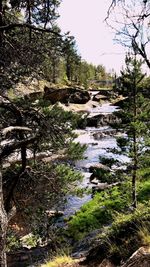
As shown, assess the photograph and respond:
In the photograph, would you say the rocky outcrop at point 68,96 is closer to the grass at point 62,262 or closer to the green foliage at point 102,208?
the green foliage at point 102,208

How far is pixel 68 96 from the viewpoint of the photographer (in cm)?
5891

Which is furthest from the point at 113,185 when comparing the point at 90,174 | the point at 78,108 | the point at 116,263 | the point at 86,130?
the point at 78,108

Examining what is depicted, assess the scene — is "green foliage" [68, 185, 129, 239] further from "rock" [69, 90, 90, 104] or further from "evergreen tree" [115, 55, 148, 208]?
"rock" [69, 90, 90, 104]

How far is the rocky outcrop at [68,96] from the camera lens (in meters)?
52.7

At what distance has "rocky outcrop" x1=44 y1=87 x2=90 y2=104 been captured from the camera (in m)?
52.7

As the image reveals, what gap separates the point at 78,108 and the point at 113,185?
120 ft

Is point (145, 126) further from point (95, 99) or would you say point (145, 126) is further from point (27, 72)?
point (95, 99)

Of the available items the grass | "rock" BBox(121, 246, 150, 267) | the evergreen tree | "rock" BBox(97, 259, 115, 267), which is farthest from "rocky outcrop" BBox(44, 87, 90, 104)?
"rock" BBox(121, 246, 150, 267)

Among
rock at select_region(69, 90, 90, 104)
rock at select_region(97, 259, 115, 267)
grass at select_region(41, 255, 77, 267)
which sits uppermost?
rock at select_region(69, 90, 90, 104)

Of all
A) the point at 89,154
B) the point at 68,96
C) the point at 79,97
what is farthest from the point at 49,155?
the point at 79,97

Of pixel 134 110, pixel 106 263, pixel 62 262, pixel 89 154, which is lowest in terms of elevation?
pixel 89 154

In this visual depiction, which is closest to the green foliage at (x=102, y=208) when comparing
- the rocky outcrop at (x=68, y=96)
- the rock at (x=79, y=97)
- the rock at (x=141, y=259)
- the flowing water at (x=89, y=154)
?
the flowing water at (x=89, y=154)

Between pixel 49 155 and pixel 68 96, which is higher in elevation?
pixel 68 96

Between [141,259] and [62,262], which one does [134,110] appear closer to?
[62,262]
